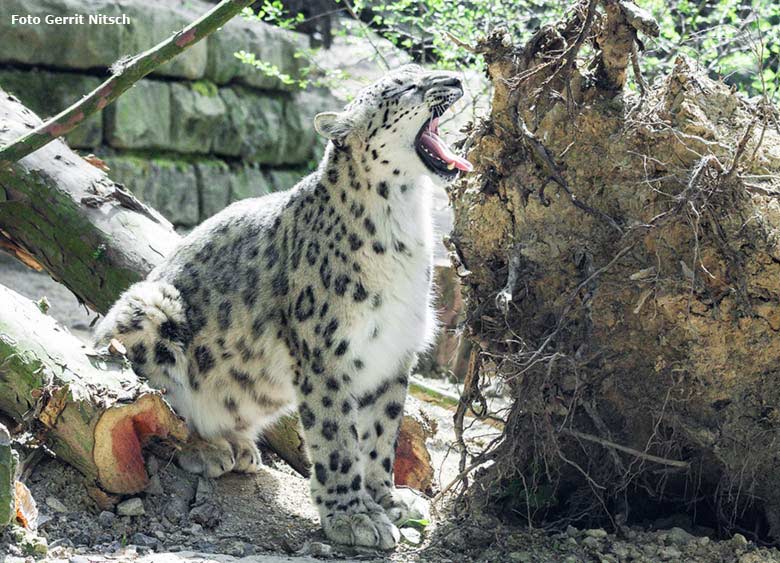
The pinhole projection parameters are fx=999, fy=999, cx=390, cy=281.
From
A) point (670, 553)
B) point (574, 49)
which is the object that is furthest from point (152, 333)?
point (670, 553)

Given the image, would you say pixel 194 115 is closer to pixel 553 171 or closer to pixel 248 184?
pixel 248 184

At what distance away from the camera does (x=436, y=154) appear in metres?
5.20

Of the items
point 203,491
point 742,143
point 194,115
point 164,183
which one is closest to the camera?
point 742,143

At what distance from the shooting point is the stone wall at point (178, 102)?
37.4 ft

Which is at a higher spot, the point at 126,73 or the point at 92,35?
the point at 92,35

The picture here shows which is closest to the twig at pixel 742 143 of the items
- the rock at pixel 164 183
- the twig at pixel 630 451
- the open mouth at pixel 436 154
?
the open mouth at pixel 436 154

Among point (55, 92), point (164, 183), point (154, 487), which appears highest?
point (55, 92)

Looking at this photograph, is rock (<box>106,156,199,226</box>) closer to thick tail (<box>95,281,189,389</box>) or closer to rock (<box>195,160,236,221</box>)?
rock (<box>195,160,236,221</box>)

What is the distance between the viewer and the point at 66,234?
648 cm

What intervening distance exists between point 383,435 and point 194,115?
7.97 metres

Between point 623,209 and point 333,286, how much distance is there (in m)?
1.54

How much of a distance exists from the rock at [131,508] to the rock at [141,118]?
768cm

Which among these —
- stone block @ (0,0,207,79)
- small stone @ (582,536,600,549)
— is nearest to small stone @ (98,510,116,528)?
small stone @ (582,536,600,549)

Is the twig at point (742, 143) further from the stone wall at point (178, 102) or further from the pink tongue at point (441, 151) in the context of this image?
the stone wall at point (178, 102)
